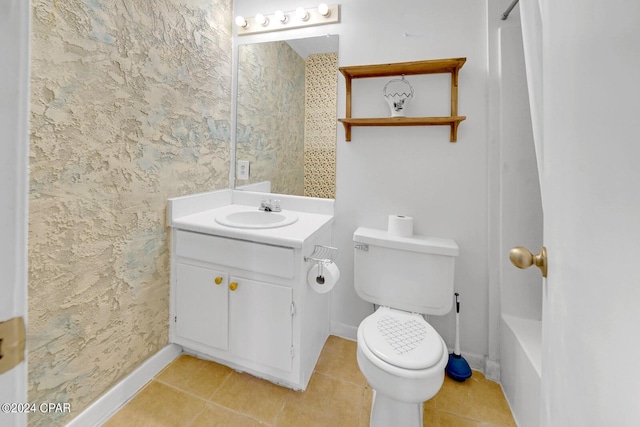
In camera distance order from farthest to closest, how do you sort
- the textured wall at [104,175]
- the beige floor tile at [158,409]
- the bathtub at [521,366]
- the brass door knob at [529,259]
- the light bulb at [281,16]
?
the light bulb at [281,16] → the beige floor tile at [158,409] → the bathtub at [521,366] → the textured wall at [104,175] → the brass door knob at [529,259]

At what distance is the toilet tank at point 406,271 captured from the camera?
142 cm

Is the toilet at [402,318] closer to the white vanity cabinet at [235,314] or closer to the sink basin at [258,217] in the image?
the white vanity cabinet at [235,314]

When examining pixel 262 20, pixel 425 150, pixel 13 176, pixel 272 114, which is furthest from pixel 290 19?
pixel 13 176

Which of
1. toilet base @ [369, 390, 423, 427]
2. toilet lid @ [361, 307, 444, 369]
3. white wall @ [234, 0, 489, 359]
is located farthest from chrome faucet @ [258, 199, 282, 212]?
toilet base @ [369, 390, 423, 427]

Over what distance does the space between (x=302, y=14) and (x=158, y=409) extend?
7.85ft

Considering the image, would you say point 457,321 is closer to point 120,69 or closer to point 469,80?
point 469,80

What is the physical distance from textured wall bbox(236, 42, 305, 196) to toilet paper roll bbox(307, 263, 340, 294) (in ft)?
2.25

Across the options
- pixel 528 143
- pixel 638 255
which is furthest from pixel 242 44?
pixel 638 255

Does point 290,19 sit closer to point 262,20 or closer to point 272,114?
point 262,20

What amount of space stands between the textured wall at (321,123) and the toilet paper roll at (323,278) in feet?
1.95

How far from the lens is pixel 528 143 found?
1441mm

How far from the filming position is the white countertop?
134cm

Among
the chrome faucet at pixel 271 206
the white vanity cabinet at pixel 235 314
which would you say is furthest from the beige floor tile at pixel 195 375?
the chrome faucet at pixel 271 206

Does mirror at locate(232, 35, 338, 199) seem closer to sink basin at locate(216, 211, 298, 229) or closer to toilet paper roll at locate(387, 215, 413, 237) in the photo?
sink basin at locate(216, 211, 298, 229)
